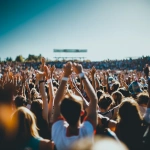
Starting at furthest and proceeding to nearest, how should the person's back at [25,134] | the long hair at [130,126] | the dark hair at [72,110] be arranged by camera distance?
the long hair at [130,126] → the person's back at [25,134] → the dark hair at [72,110]

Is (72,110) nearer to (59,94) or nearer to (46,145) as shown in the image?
(59,94)

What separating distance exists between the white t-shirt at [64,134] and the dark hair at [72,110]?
0.11m

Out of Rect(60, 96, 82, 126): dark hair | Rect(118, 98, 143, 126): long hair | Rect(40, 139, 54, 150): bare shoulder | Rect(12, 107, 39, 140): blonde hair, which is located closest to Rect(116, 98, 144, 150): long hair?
Rect(118, 98, 143, 126): long hair

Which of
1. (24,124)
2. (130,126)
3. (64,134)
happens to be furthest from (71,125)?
(130,126)

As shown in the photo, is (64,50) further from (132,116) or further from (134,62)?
(132,116)

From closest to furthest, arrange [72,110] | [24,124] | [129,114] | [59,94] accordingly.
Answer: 1. [72,110]
2. [24,124]
3. [59,94]
4. [129,114]

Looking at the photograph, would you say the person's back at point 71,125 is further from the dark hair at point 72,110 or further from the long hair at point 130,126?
the long hair at point 130,126

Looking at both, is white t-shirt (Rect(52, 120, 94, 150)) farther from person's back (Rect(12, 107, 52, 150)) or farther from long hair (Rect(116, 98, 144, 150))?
long hair (Rect(116, 98, 144, 150))

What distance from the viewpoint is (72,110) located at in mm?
2088

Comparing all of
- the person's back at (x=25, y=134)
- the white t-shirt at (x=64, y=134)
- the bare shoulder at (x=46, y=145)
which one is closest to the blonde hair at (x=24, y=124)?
the person's back at (x=25, y=134)

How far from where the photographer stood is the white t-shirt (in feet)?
6.84

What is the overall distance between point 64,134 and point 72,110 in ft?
0.89

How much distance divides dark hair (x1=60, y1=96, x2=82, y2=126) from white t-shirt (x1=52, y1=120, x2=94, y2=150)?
0.11m

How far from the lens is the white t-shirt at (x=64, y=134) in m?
2.08
